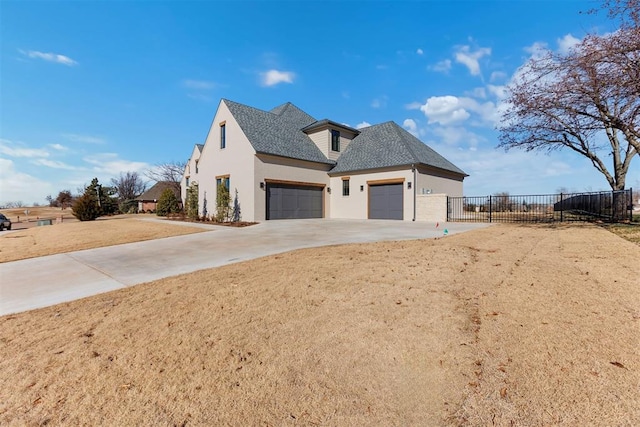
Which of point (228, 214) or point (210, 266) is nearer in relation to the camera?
point (210, 266)

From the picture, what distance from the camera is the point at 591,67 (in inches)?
385

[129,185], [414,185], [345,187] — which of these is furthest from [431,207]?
[129,185]

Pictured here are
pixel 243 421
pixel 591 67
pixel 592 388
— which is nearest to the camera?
pixel 243 421

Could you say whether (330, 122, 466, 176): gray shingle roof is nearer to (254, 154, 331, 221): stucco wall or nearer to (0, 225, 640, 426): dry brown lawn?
(254, 154, 331, 221): stucco wall

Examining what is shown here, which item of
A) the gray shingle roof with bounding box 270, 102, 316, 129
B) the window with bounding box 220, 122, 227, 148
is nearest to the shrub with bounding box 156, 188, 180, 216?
the window with bounding box 220, 122, 227, 148

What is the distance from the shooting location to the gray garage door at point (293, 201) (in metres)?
18.3

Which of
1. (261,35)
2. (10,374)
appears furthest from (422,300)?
(261,35)

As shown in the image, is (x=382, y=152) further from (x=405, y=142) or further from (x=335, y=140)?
(x=335, y=140)

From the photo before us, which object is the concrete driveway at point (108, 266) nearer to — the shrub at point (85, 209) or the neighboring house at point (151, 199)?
the shrub at point (85, 209)

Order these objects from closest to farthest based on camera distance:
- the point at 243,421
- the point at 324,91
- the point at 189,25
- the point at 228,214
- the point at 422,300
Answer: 1. the point at 243,421
2. the point at 422,300
3. the point at 189,25
4. the point at 228,214
5. the point at 324,91

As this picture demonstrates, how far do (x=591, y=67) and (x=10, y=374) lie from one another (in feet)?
52.1

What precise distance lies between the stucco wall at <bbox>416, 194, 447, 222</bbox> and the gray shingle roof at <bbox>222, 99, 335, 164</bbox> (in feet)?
25.5

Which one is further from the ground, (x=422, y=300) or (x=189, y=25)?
(x=189, y=25)

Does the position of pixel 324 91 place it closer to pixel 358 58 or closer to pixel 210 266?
pixel 358 58
